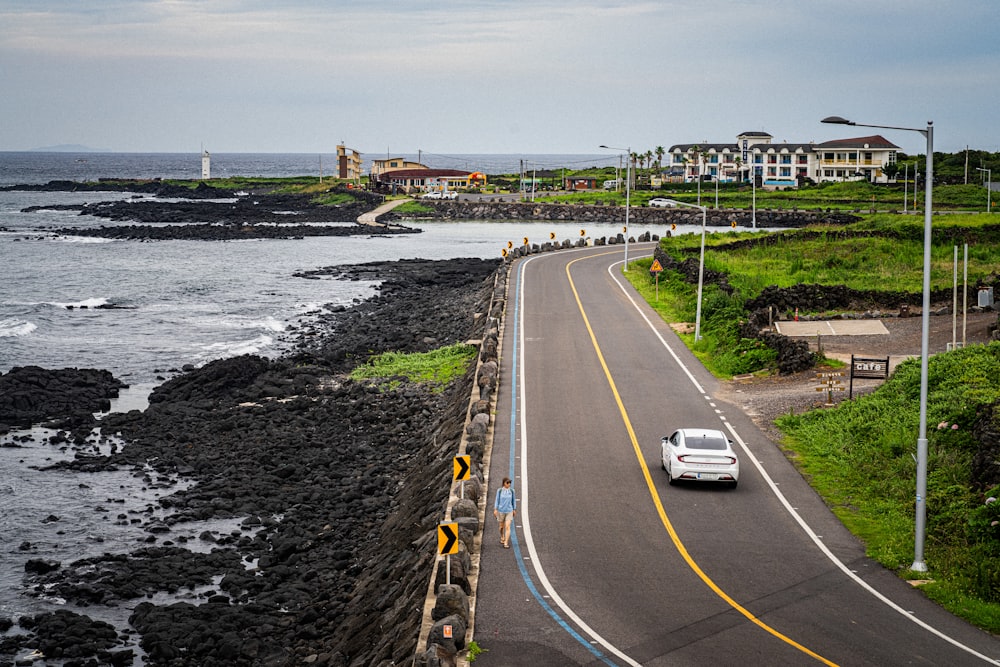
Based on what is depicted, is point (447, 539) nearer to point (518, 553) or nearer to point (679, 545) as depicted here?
point (518, 553)

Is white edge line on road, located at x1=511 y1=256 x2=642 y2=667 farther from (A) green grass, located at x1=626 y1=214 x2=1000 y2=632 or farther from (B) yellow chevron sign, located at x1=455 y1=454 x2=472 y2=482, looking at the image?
(A) green grass, located at x1=626 y1=214 x2=1000 y2=632

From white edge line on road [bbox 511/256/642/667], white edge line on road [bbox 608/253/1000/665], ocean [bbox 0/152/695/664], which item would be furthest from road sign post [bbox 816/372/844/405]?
ocean [bbox 0/152/695/664]

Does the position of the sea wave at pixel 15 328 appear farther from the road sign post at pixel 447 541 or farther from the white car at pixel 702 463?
the road sign post at pixel 447 541

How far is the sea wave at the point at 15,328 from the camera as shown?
6106 cm

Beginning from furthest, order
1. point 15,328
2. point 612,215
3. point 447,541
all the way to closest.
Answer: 1. point 612,215
2. point 15,328
3. point 447,541

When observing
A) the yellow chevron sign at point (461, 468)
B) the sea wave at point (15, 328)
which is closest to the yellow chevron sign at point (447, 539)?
the yellow chevron sign at point (461, 468)

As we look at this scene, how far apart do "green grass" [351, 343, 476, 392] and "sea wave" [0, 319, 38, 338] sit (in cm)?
2432

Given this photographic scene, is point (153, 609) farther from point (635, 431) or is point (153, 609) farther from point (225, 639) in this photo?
point (635, 431)

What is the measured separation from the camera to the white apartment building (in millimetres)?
148950

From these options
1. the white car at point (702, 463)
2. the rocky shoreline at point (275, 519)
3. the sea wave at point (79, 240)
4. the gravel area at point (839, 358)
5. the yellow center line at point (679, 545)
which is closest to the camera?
the yellow center line at point (679, 545)

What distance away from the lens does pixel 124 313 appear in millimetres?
69562

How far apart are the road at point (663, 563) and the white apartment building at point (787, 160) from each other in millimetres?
111917

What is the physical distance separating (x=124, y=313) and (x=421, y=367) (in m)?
31.3

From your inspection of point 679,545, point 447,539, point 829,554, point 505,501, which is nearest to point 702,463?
point 679,545
